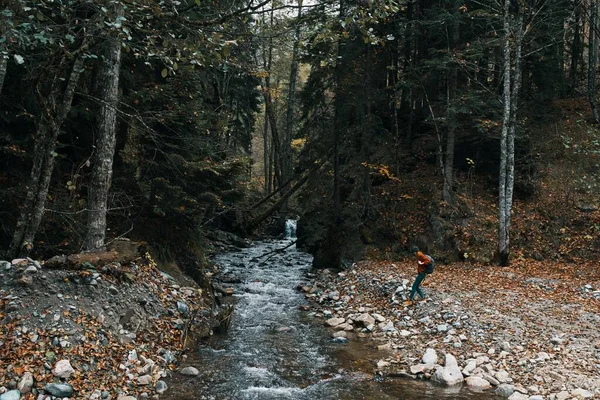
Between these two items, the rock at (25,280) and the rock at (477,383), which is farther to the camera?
the rock at (477,383)

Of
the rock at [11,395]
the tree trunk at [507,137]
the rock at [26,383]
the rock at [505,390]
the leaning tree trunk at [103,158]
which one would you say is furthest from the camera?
the tree trunk at [507,137]

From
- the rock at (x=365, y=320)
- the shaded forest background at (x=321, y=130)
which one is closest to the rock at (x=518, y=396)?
the rock at (x=365, y=320)

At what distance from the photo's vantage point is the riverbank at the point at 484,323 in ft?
24.5

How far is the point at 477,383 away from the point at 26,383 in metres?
7.12

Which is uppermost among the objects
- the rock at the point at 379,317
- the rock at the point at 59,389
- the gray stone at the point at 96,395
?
the rock at the point at 59,389

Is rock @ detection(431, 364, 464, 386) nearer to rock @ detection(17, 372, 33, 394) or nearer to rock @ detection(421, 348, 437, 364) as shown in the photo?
rock @ detection(421, 348, 437, 364)

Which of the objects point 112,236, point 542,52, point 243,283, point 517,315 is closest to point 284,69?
point 542,52

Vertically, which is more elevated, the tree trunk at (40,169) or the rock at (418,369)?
the tree trunk at (40,169)

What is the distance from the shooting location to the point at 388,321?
1066 centimetres

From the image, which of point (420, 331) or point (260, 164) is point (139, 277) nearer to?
point (420, 331)

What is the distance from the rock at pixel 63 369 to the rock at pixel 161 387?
4.36 feet

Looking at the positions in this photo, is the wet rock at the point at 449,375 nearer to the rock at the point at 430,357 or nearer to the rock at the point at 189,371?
the rock at the point at 430,357

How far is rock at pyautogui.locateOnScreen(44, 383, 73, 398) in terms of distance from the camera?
542cm

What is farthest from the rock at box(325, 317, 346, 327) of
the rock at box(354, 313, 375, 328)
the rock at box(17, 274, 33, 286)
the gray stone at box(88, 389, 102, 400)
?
the rock at box(17, 274, 33, 286)
